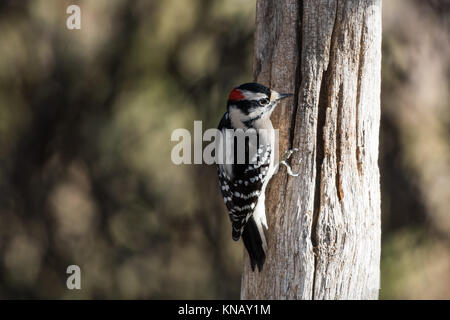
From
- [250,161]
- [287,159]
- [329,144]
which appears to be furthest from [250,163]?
[329,144]

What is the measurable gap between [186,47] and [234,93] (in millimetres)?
2538

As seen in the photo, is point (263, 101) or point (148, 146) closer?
point (263, 101)

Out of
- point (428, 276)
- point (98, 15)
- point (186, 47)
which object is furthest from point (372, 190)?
point (98, 15)

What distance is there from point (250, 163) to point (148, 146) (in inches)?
97.6

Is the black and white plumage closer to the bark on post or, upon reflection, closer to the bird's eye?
the bird's eye

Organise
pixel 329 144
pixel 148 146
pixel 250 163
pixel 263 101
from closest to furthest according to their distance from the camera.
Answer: pixel 329 144, pixel 263 101, pixel 250 163, pixel 148 146

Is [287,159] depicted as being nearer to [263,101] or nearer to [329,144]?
[329,144]

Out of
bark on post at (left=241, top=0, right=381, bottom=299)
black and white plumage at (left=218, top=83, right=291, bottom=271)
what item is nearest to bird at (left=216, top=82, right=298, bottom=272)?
black and white plumage at (left=218, top=83, right=291, bottom=271)

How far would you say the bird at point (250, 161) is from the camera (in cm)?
281

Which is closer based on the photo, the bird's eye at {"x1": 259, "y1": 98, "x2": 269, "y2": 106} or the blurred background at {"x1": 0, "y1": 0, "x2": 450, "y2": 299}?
the bird's eye at {"x1": 259, "y1": 98, "x2": 269, "y2": 106}

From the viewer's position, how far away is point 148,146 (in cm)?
522

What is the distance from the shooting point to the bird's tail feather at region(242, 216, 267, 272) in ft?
9.27

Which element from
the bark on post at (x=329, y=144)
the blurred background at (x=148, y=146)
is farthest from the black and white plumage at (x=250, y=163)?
the blurred background at (x=148, y=146)

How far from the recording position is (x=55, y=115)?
5.28 meters
